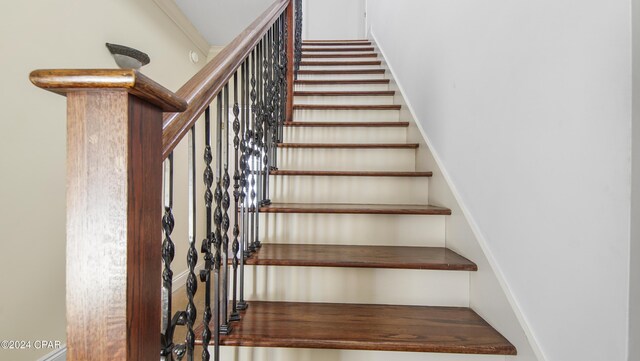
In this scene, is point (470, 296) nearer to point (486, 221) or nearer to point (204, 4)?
point (486, 221)

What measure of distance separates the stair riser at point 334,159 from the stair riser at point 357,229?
511 mm

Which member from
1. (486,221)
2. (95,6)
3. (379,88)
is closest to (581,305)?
(486,221)

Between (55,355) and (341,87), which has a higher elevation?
(341,87)

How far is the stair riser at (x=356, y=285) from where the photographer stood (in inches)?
46.0

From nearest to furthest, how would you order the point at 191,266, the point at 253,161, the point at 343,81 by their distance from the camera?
the point at 191,266, the point at 253,161, the point at 343,81

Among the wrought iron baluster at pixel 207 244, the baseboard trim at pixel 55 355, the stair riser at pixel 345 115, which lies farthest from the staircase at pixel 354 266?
the baseboard trim at pixel 55 355

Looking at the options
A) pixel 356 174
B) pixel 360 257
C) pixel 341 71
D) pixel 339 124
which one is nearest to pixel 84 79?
pixel 360 257

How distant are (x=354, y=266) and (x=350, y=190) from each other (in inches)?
23.3

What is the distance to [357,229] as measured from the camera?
1425 millimetres

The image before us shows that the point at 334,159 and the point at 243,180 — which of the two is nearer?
the point at 243,180

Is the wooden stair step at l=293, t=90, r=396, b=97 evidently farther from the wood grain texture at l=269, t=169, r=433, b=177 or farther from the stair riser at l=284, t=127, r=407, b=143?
the wood grain texture at l=269, t=169, r=433, b=177

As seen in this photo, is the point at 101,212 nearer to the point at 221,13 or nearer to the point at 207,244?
the point at 207,244

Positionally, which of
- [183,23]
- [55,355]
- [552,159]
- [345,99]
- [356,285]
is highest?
[183,23]

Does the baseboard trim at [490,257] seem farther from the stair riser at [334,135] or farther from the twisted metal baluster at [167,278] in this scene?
the twisted metal baluster at [167,278]
